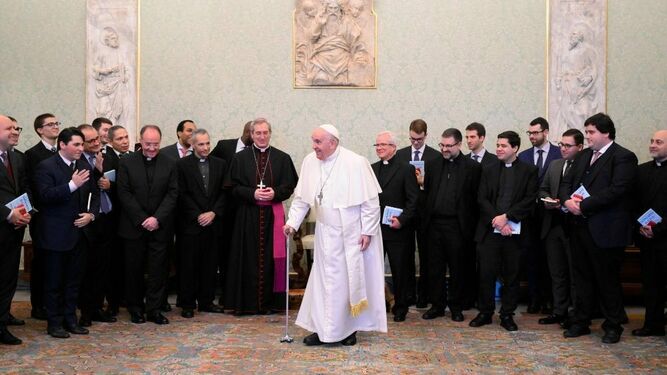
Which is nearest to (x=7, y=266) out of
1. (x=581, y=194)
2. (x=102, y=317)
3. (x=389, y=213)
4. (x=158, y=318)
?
(x=102, y=317)

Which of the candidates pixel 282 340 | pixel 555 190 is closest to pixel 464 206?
pixel 555 190

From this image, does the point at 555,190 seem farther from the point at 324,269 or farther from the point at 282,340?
the point at 282,340

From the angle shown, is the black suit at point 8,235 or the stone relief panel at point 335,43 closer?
the black suit at point 8,235

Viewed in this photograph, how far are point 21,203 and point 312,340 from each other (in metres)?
2.52

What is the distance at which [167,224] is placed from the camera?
7.33 metres

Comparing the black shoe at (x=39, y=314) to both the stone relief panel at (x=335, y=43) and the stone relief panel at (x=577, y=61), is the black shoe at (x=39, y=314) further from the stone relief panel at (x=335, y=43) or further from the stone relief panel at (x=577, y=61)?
the stone relief panel at (x=577, y=61)

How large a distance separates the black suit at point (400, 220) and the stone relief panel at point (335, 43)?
2.31m

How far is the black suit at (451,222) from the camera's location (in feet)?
24.5

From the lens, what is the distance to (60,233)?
6504 mm

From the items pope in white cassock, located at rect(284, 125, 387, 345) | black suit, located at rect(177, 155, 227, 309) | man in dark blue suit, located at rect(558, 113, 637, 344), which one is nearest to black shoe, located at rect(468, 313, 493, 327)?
man in dark blue suit, located at rect(558, 113, 637, 344)

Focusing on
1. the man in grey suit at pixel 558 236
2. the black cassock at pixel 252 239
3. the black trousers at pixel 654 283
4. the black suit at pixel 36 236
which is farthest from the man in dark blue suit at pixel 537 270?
the black suit at pixel 36 236

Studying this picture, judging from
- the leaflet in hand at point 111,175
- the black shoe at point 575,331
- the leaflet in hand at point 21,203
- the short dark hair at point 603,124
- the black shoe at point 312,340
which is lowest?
the black shoe at point 312,340

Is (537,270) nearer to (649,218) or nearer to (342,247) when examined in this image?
(649,218)

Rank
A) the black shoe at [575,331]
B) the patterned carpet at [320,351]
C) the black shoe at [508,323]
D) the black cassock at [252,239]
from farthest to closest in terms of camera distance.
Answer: the black cassock at [252,239]
the black shoe at [508,323]
the black shoe at [575,331]
the patterned carpet at [320,351]
